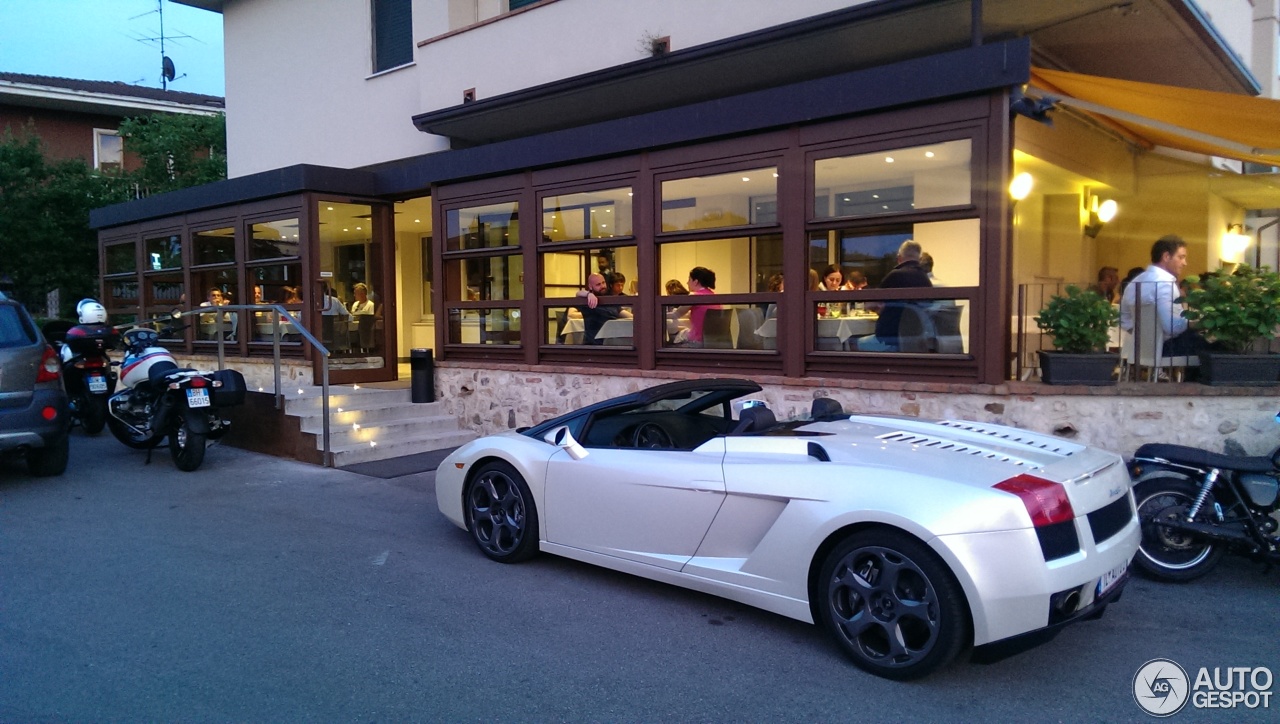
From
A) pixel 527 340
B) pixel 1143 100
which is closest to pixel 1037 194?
pixel 1143 100

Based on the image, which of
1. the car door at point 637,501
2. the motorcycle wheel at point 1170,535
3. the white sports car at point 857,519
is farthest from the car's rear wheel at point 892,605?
the motorcycle wheel at point 1170,535

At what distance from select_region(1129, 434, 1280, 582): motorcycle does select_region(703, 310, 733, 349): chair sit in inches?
160

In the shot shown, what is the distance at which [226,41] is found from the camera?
1591cm

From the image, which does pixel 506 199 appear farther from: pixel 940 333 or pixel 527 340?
pixel 940 333

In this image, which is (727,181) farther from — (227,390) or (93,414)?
(93,414)

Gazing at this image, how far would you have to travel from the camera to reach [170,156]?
20.0m

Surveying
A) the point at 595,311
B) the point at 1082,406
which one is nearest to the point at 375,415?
Answer: the point at 595,311

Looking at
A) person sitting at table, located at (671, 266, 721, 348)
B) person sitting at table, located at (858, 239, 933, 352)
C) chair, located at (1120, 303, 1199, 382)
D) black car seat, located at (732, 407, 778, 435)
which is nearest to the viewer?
black car seat, located at (732, 407, 778, 435)

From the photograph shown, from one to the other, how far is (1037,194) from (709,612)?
7276 mm

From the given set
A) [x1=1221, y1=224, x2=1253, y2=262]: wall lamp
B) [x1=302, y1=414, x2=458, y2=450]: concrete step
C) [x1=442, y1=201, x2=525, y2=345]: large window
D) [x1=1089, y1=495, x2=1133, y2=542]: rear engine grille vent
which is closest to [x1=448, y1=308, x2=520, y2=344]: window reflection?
[x1=442, y1=201, x2=525, y2=345]: large window

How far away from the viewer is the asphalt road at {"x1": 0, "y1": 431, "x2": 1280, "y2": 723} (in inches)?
143

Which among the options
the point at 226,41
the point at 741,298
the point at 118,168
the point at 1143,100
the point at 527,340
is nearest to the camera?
the point at 1143,100

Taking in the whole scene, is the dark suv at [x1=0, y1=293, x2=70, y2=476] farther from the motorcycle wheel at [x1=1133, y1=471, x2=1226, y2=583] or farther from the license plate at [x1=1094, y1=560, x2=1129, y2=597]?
the motorcycle wheel at [x1=1133, y1=471, x2=1226, y2=583]

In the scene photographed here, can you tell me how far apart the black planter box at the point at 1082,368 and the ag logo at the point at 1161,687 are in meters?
2.90
